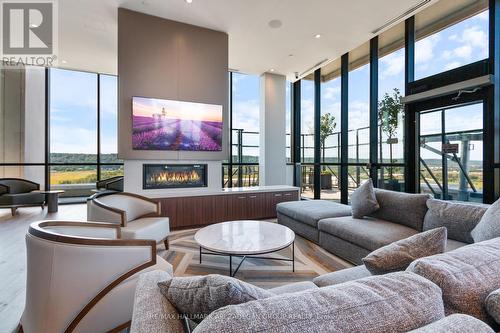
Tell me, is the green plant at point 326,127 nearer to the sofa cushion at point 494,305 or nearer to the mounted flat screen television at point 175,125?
the mounted flat screen television at point 175,125

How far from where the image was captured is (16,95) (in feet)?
19.3

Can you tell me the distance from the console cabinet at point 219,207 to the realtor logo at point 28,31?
11.6ft

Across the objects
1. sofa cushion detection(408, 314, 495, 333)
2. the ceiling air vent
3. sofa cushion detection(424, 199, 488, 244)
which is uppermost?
the ceiling air vent

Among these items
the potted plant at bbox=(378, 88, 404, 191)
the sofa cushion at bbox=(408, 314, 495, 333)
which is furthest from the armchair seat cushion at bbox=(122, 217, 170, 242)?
the potted plant at bbox=(378, 88, 404, 191)

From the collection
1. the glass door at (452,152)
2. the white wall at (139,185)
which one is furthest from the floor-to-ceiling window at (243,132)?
the glass door at (452,152)

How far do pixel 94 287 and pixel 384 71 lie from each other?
5.20 metres

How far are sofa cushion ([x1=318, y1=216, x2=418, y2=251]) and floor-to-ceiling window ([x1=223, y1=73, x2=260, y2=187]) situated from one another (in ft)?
11.9

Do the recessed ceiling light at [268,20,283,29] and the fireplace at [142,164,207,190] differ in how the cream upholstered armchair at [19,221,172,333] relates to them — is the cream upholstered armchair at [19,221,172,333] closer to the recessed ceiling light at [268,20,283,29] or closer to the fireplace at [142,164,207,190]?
the fireplace at [142,164,207,190]

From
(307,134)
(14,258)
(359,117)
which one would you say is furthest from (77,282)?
(307,134)

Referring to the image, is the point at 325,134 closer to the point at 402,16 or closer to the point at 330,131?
the point at 330,131

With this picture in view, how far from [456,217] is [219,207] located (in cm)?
329

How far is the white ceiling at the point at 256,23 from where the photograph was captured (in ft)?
12.0

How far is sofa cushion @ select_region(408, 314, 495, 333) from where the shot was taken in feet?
1.95

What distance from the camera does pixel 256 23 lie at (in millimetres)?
4141
